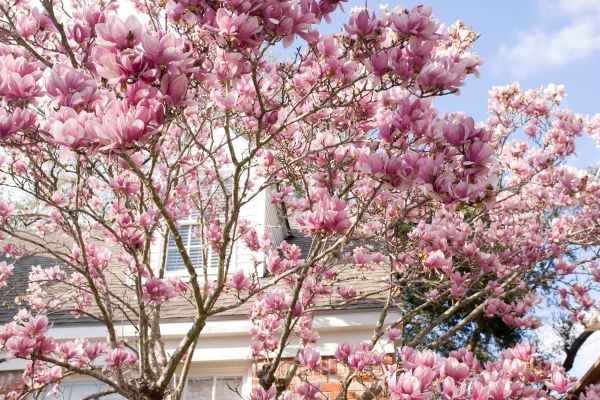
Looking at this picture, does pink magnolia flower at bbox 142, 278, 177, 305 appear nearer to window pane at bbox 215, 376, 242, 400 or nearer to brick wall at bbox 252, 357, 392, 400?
brick wall at bbox 252, 357, 392, 400

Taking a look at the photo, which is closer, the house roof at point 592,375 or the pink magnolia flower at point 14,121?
the pink magnolia flower at point 14,121

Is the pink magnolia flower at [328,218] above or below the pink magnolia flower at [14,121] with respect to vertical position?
below

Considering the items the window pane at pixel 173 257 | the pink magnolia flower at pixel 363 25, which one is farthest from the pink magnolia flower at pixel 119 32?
the window pane at pixel 173 257

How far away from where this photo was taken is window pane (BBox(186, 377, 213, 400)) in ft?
18.1

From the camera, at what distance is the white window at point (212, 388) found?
5.50 meters

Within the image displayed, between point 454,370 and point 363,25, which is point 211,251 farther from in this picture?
point 363,25

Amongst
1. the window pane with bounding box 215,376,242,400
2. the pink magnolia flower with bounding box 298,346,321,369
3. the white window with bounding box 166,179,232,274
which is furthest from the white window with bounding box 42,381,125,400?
the pink magnolia flower with bounding box 298,346,321,369

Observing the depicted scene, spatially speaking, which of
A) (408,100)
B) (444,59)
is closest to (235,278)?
(408,100)

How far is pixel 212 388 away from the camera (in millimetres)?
5586

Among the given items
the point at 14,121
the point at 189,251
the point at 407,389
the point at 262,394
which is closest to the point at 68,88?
the point at 14,121

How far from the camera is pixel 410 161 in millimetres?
2242

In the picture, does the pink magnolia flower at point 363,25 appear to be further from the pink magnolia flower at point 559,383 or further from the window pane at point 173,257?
the window pane at point 173,257

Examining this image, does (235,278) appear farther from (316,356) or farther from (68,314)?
(68,314)

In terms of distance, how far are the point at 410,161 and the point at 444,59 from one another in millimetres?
500
